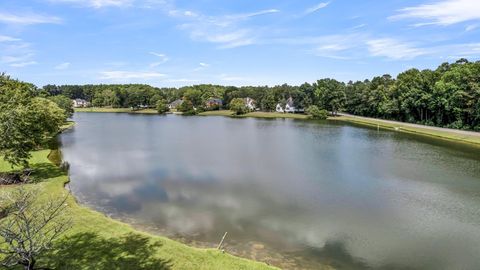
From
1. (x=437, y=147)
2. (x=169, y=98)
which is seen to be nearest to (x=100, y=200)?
(x=437, y=147)

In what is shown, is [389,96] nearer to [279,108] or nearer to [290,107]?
[290,107]

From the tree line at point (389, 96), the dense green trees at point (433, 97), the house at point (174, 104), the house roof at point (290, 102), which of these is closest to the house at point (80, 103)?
the tree line at point (389, 96)

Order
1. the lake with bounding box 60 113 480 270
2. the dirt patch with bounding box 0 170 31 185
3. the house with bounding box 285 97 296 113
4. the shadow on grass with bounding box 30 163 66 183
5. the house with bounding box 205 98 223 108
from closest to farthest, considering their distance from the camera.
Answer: the lake with bounding box 60 113 480 270, the dirt patch with bounding box 0 170 31 185, the shadow on grass with bounding box 30 163 66 183, the house with bounding box 285 97 296 113, the house with bounding box 205 98 223 108

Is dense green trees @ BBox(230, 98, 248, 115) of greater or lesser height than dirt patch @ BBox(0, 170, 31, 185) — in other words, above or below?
above

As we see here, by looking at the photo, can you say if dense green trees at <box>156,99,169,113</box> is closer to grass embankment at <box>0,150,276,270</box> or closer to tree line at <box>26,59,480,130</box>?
tree line at <box>26,59,480,130</box>

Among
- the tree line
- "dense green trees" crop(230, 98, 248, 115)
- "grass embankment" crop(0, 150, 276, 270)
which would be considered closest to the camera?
"grass embankment" crop(0, 150, 276, 270)

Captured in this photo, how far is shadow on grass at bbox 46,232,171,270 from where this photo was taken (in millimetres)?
12797

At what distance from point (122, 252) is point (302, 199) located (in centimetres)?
1292

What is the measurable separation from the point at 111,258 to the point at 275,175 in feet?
60.2

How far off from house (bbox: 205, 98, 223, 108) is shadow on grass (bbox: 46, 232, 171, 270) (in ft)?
386

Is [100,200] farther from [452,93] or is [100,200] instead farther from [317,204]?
[452,93]

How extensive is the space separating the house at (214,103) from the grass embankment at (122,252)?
115572mm

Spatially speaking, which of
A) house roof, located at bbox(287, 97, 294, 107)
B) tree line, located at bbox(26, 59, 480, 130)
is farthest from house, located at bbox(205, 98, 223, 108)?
house roof, located at bbox(287, 97, 294, 107)

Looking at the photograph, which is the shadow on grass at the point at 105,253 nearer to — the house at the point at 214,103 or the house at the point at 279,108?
the house at the point at 279,108
